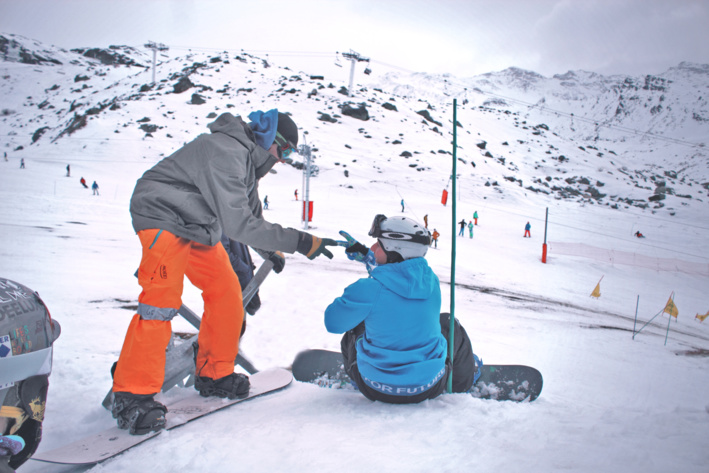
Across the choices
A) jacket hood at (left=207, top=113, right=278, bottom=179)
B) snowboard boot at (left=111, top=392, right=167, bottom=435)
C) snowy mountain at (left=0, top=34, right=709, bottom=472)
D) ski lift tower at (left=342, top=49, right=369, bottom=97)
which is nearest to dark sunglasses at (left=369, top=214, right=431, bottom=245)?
snowy mountain at (left=0, top=34, right=709, bottom=472)

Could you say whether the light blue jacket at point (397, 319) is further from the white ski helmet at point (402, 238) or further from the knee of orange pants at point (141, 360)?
the knee of orange pants at point (141, 360)

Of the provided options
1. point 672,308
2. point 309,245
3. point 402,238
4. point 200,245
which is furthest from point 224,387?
point 672,308

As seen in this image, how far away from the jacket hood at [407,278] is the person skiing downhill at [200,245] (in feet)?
1.37

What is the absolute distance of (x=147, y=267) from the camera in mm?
1905

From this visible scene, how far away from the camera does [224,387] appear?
224 centimetres

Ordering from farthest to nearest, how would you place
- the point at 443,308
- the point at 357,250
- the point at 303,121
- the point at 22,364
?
the point at 303,121
the point at 443,308
the point at 357,250
the point at 22,364

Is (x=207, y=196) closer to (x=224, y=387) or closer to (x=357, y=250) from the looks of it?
(x=357, y=250)

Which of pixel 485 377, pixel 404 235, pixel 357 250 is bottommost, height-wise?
pixel 485 377

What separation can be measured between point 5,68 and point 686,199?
398 feet

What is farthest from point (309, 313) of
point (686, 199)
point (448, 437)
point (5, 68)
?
point (5, 68)

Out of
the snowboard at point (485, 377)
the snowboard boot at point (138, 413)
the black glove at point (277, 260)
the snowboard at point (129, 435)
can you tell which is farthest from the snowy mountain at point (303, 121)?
the snowboard boot at point (138, 413)

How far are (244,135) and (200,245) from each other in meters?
0.70

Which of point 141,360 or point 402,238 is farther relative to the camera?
point 402,238

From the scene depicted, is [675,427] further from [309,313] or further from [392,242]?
[309,313]
